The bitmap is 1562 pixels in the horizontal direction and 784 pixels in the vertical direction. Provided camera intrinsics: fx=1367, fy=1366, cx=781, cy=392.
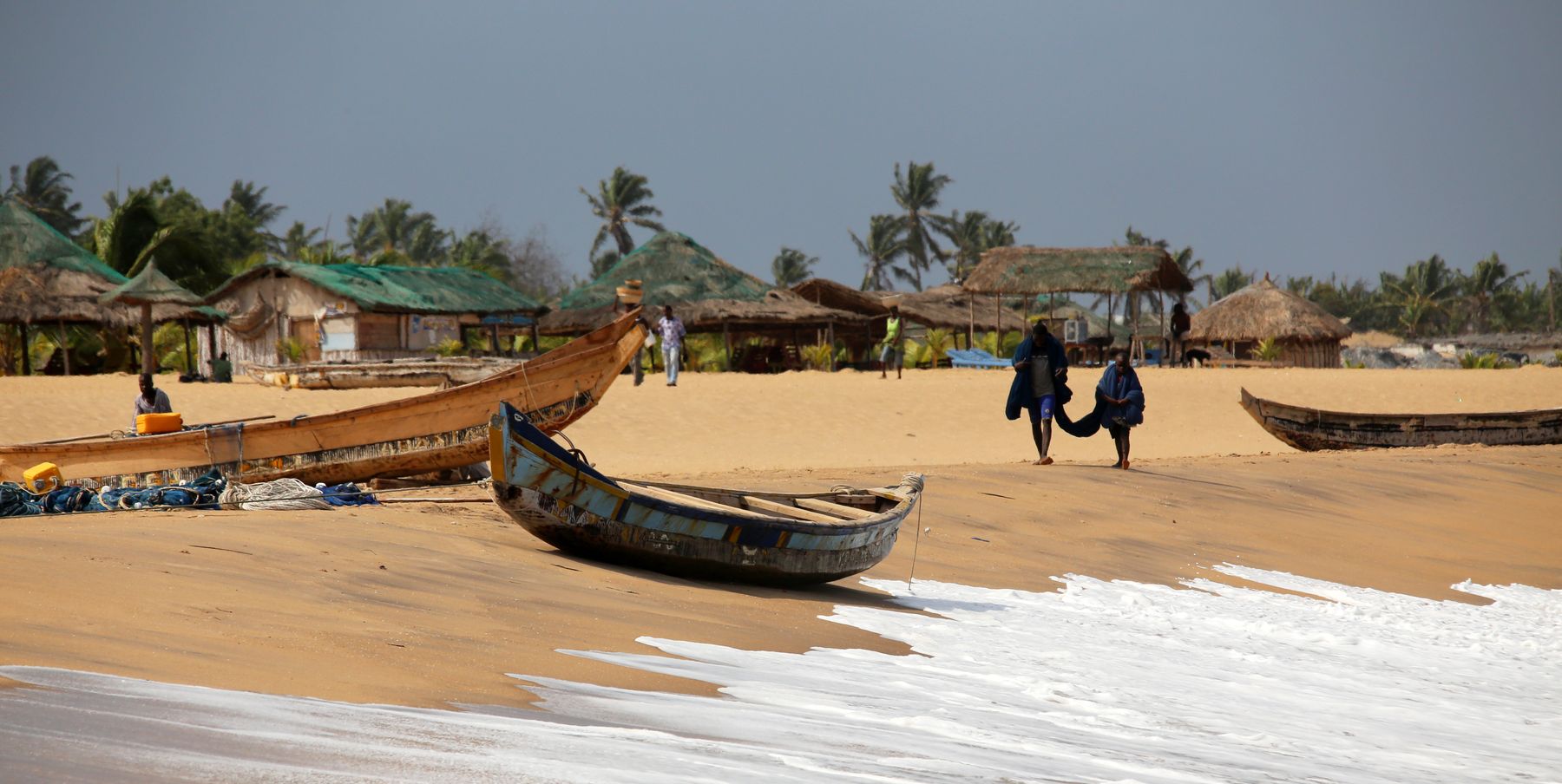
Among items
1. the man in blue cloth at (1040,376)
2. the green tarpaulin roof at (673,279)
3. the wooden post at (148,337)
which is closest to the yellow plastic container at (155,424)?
the man in blue cloth at (1040,376)

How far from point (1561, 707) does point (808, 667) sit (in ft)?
13.0

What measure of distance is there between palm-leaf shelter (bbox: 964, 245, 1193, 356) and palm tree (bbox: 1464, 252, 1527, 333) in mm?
49114

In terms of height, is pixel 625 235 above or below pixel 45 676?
above

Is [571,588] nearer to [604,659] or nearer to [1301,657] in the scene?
[604,659]

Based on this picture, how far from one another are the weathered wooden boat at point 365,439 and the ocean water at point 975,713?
4128 mm

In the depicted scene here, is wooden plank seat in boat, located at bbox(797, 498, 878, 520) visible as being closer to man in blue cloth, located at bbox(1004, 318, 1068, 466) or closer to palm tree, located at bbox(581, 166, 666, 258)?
man in blue cloth, located at bbox(1004, 318, 1068, 466)

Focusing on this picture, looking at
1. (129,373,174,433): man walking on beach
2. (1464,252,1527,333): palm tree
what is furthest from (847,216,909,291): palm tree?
(129,373,174,433): man walking on beach

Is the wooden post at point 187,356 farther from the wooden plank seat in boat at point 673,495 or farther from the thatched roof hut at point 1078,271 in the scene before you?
the wooden plank seat in boat at point 673,495

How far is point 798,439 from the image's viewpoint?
20812mm

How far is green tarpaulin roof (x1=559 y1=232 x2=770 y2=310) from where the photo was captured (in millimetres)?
36812

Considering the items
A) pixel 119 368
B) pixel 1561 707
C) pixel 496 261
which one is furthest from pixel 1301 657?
pixel 496 261

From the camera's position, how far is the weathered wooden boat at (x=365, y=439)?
36.8 feet

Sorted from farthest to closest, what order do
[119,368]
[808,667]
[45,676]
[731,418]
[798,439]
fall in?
[119,368], [731,418], [798,439], [808,667], [45,676]

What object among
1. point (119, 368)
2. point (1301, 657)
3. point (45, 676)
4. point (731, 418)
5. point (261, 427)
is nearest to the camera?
point (45, 676)
